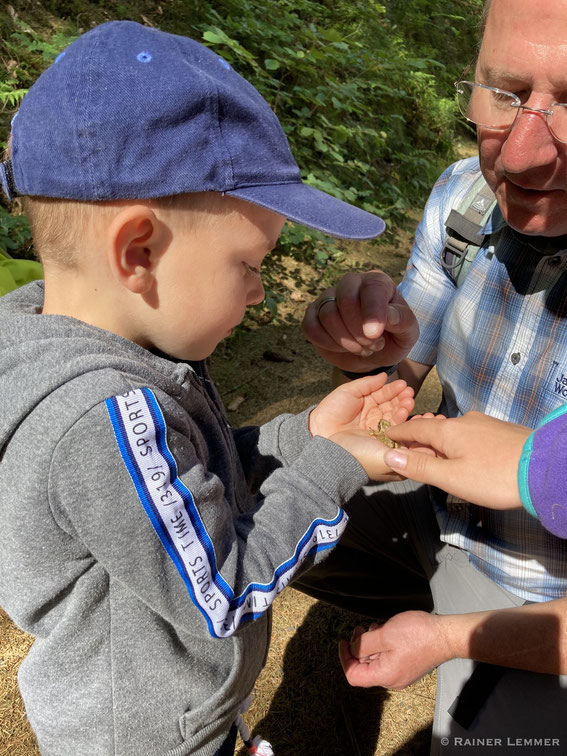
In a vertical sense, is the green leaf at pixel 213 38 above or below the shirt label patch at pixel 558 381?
above

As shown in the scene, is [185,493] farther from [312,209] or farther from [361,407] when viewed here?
[361,407]

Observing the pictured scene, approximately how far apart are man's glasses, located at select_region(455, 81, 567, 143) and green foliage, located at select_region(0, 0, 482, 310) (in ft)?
5.39

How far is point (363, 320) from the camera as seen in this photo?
86.7 inches

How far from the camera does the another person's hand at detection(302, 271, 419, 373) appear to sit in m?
2.21

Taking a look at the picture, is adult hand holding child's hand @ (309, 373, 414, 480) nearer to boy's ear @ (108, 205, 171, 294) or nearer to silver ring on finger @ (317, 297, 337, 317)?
silver ring on finger @ (317, 297, 337, 317)

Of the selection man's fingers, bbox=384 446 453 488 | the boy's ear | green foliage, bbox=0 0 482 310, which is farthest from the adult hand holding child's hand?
green foliage, bbox=0 0 482 310

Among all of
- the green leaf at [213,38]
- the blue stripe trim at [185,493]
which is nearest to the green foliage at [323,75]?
the green leaf at [213,38]

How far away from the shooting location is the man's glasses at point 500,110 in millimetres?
1767

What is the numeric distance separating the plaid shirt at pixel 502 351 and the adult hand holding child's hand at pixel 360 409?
350 mm

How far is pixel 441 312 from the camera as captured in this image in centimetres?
255

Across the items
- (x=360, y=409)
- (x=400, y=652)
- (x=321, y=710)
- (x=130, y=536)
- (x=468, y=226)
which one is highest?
(x=468, y=226)

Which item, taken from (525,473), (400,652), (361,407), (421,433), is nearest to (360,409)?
(361,407)

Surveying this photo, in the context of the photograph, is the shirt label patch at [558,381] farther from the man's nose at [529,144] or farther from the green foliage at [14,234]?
the green foliage at [14,234]

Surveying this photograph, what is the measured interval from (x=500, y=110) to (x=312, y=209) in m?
0.86
